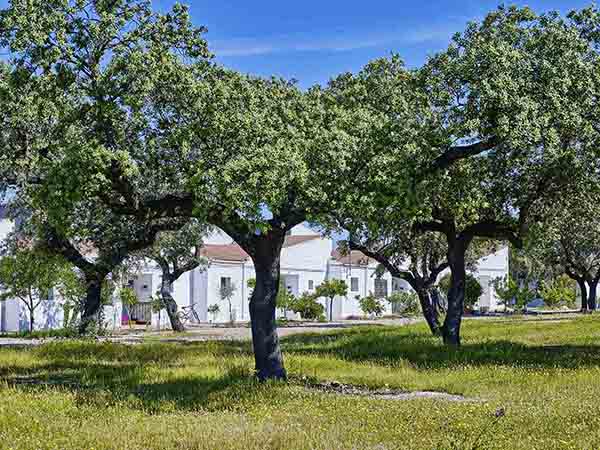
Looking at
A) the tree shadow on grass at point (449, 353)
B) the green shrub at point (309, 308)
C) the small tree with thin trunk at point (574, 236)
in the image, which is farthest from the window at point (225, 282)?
the tree shadow on grass at point (449, 353)

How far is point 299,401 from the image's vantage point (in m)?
12.0

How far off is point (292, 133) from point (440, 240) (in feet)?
54.1

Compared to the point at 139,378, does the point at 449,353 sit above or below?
above

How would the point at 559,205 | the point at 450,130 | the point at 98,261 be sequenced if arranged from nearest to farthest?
the point at 450,130, the point at 559,205, the point at 98,261

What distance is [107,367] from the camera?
58.3 ft

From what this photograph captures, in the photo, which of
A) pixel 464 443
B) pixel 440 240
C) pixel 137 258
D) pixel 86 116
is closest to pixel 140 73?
pixel 86 116

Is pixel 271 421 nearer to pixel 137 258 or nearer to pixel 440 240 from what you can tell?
pixel 440 240

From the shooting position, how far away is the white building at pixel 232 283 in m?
38.5

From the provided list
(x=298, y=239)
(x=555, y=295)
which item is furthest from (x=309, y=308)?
(x=555, y=295)

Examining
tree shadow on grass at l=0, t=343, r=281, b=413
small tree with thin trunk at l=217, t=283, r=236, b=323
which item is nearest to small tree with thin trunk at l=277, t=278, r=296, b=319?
small tree with thin trunk at l=217, t=283, r=236, b=323

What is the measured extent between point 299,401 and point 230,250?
42.2 meters

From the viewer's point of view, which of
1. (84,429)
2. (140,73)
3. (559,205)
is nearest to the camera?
(84,429)

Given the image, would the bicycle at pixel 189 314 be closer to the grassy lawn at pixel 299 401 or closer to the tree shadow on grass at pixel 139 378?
the tree shadow on grass at pixel 139 378

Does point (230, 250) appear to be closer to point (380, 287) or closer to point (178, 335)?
point (380, 287)
